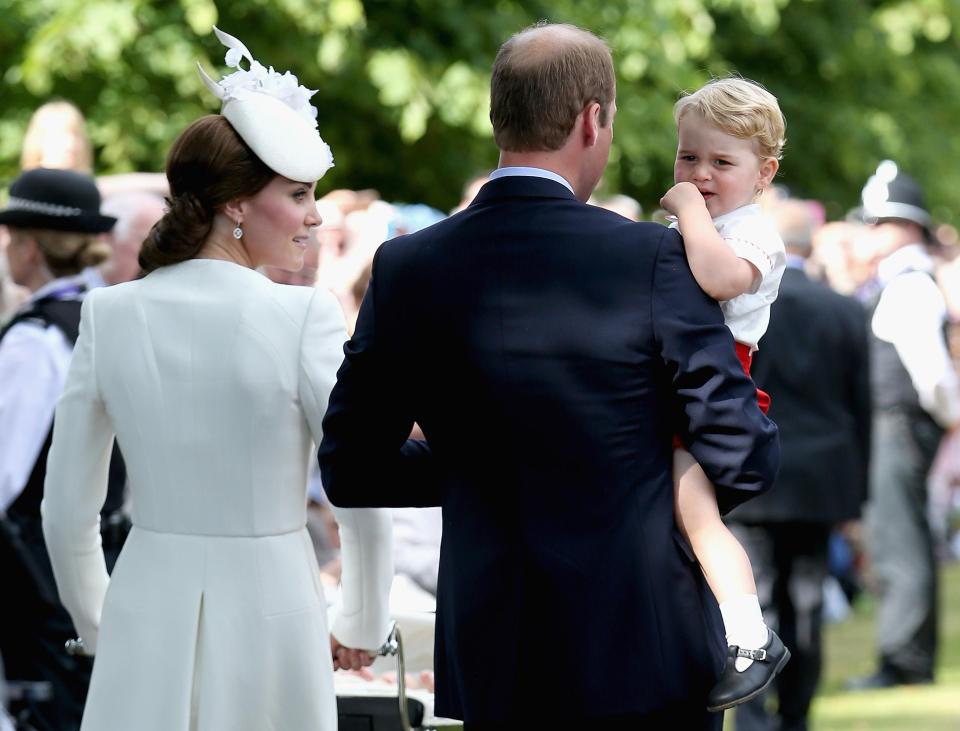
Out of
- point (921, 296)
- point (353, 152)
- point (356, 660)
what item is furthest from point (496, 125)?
point (353, 152)

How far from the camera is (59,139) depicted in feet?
28.3

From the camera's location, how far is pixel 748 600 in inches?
139

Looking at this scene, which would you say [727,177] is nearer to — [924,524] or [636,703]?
[636,703]

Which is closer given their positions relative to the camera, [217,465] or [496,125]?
[496,125]

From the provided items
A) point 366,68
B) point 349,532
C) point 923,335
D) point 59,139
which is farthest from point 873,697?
point 349,532

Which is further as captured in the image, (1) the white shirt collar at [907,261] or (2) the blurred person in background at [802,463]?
(1) the white shirt collar at [907,261]

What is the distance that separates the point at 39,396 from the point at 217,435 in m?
2.02

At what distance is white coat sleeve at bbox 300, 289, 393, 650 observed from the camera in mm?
4055

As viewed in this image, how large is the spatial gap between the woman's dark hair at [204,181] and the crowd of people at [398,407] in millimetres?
20

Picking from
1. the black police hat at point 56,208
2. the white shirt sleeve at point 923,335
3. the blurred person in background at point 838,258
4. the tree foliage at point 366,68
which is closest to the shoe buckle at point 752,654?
the black police hat at point 56,208

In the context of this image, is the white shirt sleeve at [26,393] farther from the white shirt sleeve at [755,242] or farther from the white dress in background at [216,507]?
the white shirt sleeve at [755,242]

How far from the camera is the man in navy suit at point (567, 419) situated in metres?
3.39

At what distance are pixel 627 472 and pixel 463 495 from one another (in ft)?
1.11

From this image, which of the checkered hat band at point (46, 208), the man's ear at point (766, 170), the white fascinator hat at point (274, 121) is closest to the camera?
the man's ear at point (766, 170)
